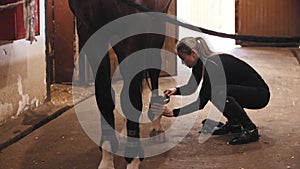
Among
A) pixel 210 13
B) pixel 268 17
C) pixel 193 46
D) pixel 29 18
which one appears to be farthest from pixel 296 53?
pixel 29 18

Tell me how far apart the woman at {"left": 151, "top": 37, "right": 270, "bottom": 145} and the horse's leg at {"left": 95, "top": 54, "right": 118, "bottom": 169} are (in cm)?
64

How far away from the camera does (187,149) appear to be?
9.99ft

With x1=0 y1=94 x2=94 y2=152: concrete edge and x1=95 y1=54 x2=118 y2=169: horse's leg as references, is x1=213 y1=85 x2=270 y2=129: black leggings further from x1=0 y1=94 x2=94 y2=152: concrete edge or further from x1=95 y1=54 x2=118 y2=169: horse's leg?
x1=0 y1=94 x2=94 y2=152: concrete edge

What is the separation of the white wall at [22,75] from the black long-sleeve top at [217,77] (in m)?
1.21

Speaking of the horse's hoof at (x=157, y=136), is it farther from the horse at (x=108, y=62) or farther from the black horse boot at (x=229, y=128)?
the horse at (x=108, y=62)

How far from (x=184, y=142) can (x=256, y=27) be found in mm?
6850

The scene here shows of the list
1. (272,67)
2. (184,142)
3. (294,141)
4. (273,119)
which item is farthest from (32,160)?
(272,67)

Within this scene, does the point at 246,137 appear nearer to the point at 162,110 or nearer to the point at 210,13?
the point at 162,110

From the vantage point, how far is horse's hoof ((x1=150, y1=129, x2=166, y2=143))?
3200 millimetres

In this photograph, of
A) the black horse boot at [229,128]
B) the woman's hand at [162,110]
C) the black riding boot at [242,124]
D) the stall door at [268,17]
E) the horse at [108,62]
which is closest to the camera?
the horse at [108,62]

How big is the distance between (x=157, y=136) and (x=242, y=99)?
0.59 m

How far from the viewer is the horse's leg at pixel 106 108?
7.71 feet

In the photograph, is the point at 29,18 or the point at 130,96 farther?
the point at 29,18

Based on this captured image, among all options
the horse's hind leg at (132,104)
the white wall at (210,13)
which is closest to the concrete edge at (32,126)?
the horse's hind leg at (132,104)
